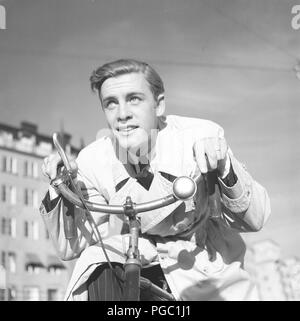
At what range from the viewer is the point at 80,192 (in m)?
1.73

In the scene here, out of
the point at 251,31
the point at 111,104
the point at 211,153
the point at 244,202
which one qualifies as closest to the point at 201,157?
the point at 211,153

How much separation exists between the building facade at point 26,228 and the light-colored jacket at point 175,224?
0.12m

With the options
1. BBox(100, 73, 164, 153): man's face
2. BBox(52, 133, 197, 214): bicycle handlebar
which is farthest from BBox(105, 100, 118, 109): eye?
BBox(52, 133, 197, 214): bicycle handlebar

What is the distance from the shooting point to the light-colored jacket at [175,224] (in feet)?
5.78

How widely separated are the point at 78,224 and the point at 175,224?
0.22 m

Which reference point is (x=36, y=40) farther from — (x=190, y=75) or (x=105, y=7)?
(x=190, y=75)

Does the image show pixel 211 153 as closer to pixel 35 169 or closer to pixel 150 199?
pixel 150 199

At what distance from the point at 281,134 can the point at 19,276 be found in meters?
0.72

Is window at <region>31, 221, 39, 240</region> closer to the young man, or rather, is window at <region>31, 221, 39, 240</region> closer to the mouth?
the young man

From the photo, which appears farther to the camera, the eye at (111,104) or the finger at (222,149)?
the eye at (111,104)

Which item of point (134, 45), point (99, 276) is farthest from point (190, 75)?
point (99, 276)

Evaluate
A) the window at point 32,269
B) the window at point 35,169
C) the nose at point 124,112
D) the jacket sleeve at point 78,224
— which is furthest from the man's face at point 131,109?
the window at point 32,269

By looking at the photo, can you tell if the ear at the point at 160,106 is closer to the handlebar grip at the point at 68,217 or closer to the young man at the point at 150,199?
the young man at the point at 150,199

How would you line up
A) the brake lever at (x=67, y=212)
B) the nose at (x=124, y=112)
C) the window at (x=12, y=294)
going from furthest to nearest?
the window at (x=12, y=294)
the nose at (x=124, y=112)
the brake lever at (x=67, y=212)
